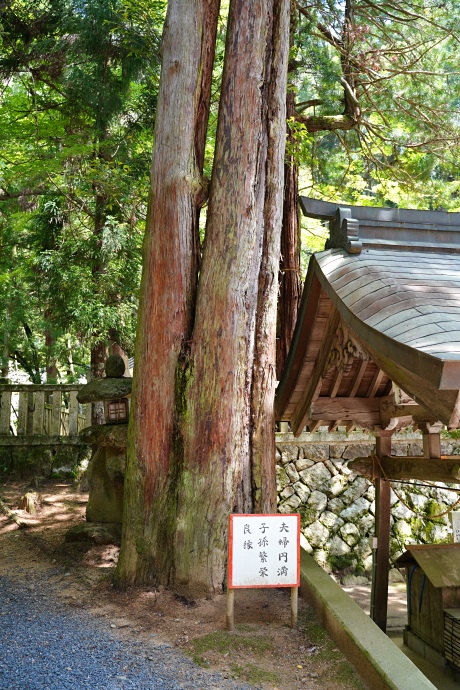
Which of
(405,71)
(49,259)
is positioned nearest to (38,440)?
(49,259)

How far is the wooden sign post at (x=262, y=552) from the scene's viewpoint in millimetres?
3408

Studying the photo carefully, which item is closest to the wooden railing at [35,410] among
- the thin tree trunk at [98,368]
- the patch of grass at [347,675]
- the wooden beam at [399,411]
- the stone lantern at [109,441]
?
the thin tree trunk at [98,368]

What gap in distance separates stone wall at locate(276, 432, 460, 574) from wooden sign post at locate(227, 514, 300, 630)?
465cm

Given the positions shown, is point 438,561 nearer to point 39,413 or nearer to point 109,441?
point 109,441

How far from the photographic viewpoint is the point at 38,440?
944 centimetres

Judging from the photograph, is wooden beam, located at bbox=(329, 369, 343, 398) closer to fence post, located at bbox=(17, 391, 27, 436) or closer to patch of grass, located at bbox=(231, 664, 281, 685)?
patch of grass, located at bbox=(231, 664, 281, 685)

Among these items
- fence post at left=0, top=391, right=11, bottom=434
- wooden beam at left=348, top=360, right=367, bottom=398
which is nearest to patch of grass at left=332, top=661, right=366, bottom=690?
wooden beam at left=348, top=360, right=367, bottom=398

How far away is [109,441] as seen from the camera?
5930 millimetres

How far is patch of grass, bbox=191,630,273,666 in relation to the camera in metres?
3.35

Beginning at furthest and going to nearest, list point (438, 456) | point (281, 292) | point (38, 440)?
point (38, 440)
point (281, 292)
point (438, 456)

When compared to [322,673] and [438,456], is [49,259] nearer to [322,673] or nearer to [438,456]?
[438,456]

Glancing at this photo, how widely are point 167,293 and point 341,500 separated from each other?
5433 mm

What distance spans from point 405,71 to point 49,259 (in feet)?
21.7

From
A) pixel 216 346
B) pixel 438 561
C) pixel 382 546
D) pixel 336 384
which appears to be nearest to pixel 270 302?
pixel 216 346
